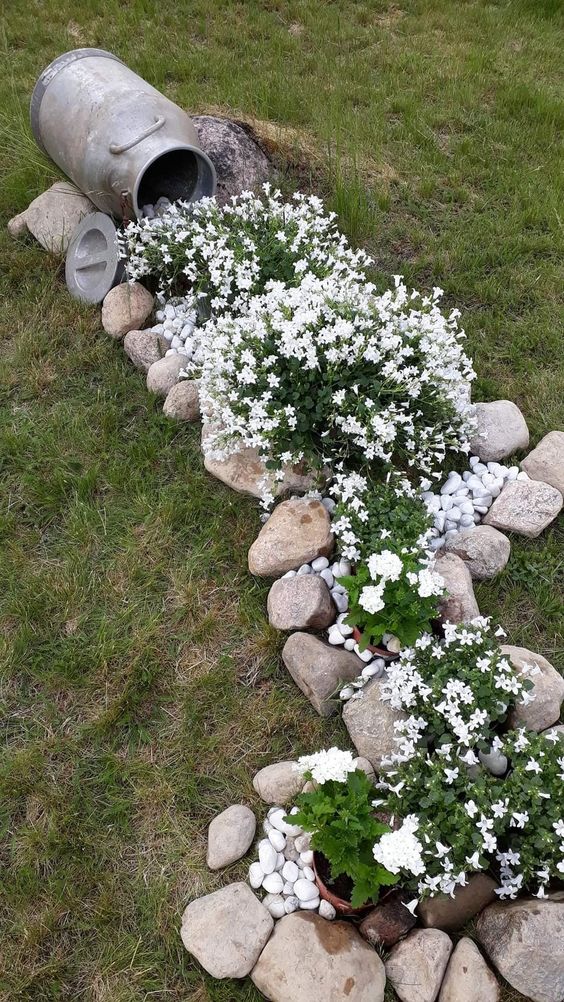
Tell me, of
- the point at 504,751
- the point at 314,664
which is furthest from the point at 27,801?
the point at 504,751

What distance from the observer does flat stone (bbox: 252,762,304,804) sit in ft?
8.25

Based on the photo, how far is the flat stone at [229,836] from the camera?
243 centimetres

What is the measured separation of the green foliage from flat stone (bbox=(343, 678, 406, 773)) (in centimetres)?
30

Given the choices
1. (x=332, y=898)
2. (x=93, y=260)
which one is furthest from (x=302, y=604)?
(x=93, y=260)

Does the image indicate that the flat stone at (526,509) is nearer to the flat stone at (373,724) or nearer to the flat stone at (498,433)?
the flat stone at (498,433)

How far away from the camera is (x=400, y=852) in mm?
2045

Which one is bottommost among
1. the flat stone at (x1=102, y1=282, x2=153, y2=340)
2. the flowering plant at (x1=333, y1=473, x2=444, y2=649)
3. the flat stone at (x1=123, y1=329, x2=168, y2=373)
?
the flowering plant at (x1=333, y1=473, x2=444, y2=649)

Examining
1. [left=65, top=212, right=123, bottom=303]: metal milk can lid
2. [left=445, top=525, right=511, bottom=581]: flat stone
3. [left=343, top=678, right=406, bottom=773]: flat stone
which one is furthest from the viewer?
[left=65, top=212, right=123, bottom=303]: metal milk can lid

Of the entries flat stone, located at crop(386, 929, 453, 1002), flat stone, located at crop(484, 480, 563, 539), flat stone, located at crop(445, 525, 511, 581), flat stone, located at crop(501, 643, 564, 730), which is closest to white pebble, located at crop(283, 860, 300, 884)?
flat stone, located at crop(386, 929, 453, 1002)

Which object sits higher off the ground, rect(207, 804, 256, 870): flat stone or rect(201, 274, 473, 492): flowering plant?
rect(201, 274, 473, 492): flowering plant

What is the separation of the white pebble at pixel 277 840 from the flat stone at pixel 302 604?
74cm

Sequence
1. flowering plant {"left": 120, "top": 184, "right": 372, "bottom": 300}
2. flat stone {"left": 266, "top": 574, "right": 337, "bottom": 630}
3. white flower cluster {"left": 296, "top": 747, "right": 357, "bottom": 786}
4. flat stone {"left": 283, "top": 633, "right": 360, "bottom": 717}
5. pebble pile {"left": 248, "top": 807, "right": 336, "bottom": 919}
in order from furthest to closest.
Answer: flowering plant {"left": 120, "top": 184, "right": 372, "bottom": 300} → flat stone {"left": 266, "top": 574, "right": 337, "bottom": 630} → flat stone {"left": 283, "top": 633, "right": 360, "bottom": 717} → pebble pile {"left": 248, "top": 807, "right": 336, "bottom": 919} → white flower cluster {"left": 296, "top": 747, "right": 357, "bottom": 786}

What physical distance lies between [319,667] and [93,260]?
2720mm

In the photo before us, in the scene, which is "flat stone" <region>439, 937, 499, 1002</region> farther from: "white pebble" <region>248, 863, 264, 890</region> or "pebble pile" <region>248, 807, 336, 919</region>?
"white pebble" <region>248, 863, 264, 890</region>
